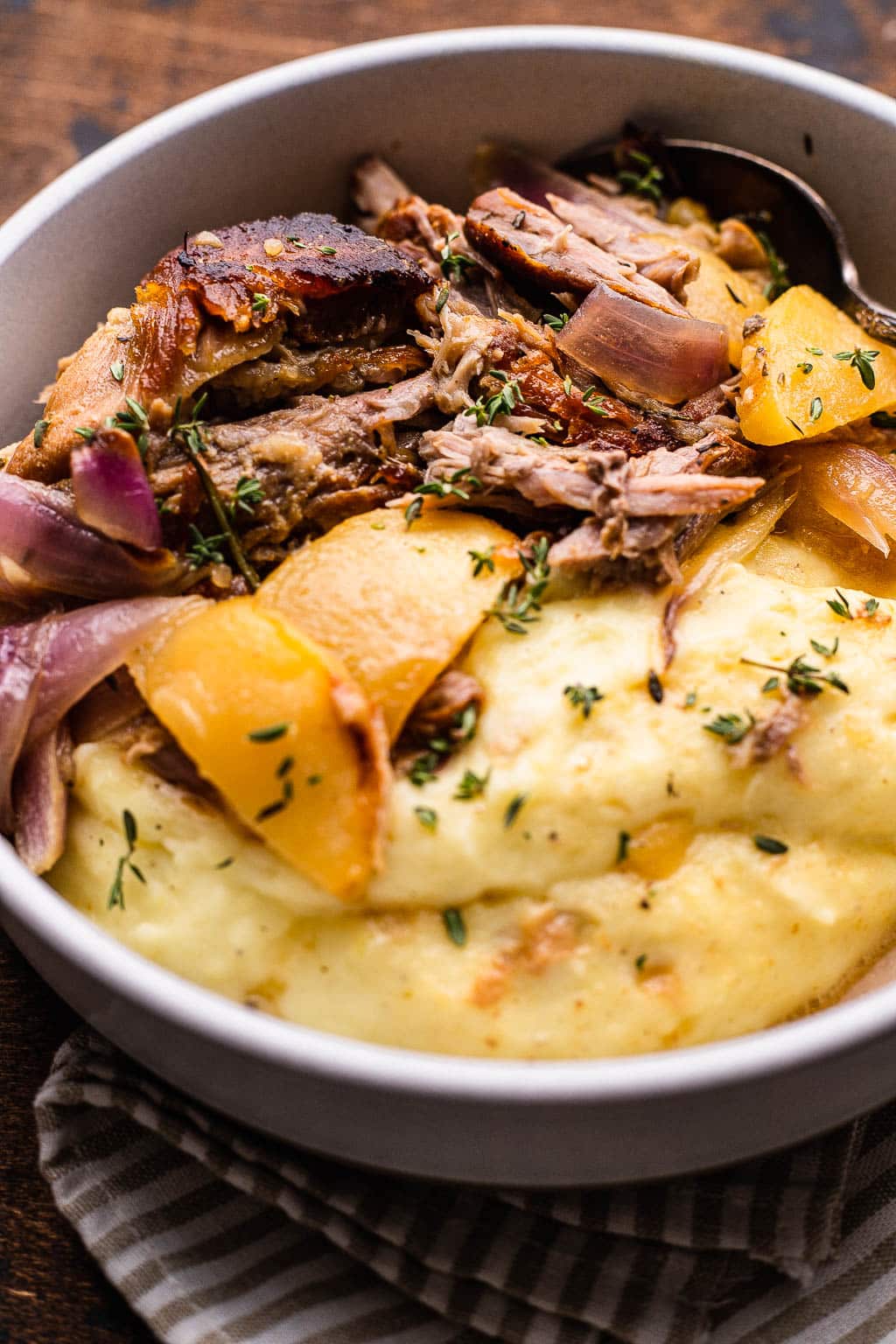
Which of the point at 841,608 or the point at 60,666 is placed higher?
the point at 841,608

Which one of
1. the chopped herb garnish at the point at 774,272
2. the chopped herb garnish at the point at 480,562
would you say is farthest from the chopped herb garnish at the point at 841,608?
the chopped herb garnish at the point at 774,272

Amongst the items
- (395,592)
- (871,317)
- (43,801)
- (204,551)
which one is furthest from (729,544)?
(43,801)

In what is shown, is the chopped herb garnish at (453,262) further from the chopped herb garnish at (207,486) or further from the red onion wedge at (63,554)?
the red onion wedge at (63,554)

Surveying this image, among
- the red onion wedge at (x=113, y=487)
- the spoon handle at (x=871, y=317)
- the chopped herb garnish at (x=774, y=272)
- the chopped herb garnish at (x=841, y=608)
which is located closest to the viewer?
the red onion wedge at (x=113, y=487)

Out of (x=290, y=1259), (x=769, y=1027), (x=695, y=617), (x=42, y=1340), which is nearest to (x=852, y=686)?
(x=695, y=617)

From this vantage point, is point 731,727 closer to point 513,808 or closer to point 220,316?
point 513,808
